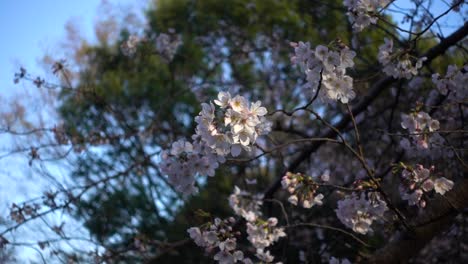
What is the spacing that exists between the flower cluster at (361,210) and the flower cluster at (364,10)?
913 millimetres

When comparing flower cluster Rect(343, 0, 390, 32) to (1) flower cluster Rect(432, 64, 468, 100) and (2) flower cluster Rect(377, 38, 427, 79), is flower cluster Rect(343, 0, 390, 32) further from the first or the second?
(1) flower cluster Rect(432, 64, 468, 100)

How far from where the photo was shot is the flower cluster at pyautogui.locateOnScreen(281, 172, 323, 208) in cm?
214

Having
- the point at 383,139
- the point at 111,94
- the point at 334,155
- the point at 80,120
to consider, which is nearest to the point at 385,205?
the point at 383,139

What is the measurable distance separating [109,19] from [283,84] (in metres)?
3.56

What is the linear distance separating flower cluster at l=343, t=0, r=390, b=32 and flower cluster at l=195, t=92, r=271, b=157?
38.8 inches

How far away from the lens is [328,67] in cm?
191

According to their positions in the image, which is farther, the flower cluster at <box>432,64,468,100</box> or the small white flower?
the flower cluster at <box>432,64,468,100</box>

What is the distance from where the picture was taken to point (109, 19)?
26.6ft

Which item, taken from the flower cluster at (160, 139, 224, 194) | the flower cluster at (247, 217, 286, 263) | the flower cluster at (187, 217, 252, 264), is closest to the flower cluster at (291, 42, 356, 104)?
the flower cluster at (160, 139, 224, 194)

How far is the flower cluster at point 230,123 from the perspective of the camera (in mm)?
1743

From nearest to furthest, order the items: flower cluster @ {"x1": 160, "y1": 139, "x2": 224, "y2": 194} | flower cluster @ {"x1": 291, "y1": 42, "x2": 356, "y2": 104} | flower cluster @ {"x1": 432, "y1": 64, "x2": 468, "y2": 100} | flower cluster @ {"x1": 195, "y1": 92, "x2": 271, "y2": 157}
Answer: flower cluster @ {"x1": 195, "y1": 92, "x2": 271, "y2": 157} < flower cluster @ {"x1": 291, "y1": 42, "x2": 356, "y2": 104} < flower cluster @ {"x1": 160, "y1": 139, "x2": 224, "y2": 194} < flower cluster @ {"x1": 432, "y1": 64, "x2": 468, "y2": 100}

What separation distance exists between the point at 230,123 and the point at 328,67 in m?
0.50

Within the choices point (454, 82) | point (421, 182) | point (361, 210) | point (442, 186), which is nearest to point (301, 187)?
point (361, 210)

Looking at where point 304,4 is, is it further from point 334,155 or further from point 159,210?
point 159,210
